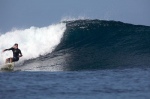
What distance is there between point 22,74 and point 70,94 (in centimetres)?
404

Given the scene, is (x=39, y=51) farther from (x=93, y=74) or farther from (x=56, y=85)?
(x=56, y=85)

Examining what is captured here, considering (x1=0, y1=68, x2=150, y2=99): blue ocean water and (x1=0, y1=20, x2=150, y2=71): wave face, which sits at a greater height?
(x1=0, y1=20, x2=150, y2=71): wave face

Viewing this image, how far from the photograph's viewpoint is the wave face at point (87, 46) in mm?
16062

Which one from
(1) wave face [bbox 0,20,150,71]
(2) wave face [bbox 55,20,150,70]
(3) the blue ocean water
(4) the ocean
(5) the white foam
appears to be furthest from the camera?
(5) the white foam

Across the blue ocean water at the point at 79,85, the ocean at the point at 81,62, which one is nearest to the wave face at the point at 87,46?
the ocean at the point at 81,62

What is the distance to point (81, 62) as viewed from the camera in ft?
53.7

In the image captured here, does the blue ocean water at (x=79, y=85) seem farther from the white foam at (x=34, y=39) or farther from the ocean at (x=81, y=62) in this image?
the white foam at (x=34, y=39)

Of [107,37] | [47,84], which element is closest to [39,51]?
[107,37]

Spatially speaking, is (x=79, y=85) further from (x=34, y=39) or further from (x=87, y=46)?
(x=34, y=39)

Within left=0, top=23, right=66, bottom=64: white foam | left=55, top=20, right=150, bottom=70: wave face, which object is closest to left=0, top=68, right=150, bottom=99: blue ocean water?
left=55, top=20, right=150, bottom=70: wave face

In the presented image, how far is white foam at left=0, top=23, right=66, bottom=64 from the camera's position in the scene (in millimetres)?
20719

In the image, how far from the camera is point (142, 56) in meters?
16.7

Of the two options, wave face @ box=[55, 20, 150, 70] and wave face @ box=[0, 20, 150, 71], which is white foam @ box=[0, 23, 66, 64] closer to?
wave face @ box=[0, 20, 150, 71]

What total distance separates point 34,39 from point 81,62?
7.58 metres
